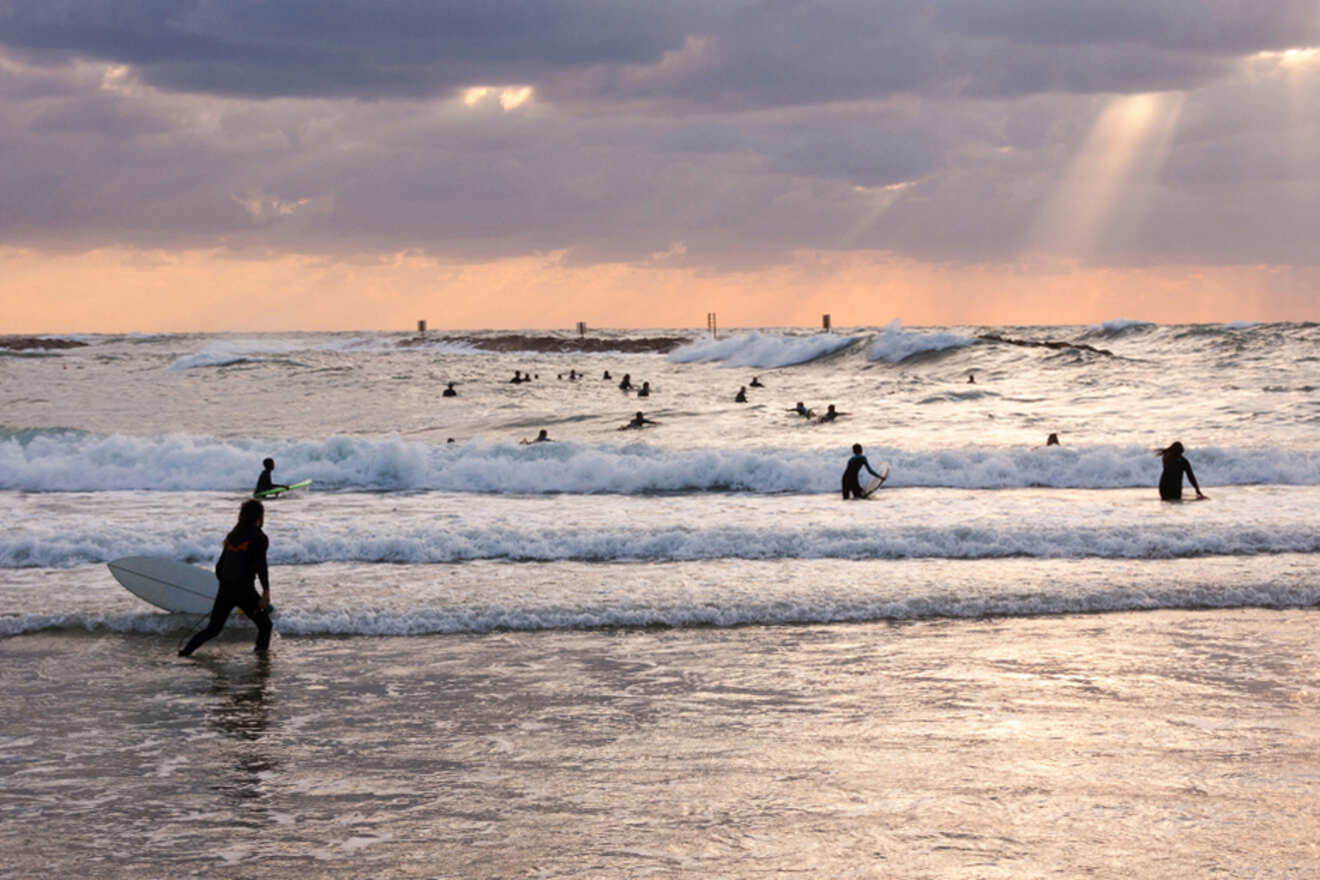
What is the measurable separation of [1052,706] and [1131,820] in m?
2.18

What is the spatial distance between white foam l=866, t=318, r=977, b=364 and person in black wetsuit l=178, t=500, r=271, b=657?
49.3 m

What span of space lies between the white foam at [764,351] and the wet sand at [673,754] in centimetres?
5583

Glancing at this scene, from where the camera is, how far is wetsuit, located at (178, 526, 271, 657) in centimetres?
995

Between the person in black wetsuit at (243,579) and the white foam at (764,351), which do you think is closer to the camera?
the person in black wetsuit at (243,579)

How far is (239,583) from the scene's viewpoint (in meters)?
9.95

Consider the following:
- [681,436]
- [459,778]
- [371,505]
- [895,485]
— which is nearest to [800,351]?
[681,436]

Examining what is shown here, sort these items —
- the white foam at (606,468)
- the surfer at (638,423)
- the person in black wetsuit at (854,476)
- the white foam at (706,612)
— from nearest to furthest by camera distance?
the white foam at (706,612)
the person in black wetsuit at (854,476)
the white foam at (606,468)
the surfer at (638,423)

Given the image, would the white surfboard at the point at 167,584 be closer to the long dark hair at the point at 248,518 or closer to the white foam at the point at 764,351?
the long dark hair at the point at 248,518

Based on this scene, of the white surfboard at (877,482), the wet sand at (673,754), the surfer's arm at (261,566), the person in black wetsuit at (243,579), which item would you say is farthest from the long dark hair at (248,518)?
the white surfboard at (877,482)

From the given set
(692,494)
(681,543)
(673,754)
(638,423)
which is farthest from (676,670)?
(638,423)

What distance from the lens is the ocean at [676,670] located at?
597 centimetres

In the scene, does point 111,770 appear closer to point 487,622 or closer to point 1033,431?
point 487,622

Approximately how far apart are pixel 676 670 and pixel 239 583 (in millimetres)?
4053

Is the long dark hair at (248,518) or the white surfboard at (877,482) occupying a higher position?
the long dark hair at (248,518)
